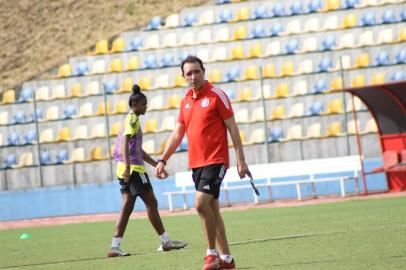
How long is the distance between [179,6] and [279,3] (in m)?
6.31

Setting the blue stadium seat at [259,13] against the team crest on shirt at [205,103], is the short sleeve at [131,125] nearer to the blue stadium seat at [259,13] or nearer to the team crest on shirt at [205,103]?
the team crest on shirt at [205,103]

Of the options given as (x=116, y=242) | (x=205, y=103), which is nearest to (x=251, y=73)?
(x=116, y=242)

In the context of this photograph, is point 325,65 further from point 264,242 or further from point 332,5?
point 264,242

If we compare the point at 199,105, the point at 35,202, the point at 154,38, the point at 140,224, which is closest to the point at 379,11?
the point at 154,38

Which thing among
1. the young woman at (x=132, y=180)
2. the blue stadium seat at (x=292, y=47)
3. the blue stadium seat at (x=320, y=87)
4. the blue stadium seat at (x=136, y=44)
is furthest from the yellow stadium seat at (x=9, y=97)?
the young woman at (x=132, y=180)

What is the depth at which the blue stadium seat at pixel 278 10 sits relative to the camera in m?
36.2

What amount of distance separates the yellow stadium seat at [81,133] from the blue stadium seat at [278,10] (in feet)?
26.1

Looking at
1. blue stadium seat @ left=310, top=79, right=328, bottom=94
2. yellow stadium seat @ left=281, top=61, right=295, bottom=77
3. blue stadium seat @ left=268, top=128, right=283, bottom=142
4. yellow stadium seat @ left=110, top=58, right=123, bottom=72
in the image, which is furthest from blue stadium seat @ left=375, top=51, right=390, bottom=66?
yellow stadium seat @ left=110, top=58, right=123, bottom=72

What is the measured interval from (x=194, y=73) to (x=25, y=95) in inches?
988

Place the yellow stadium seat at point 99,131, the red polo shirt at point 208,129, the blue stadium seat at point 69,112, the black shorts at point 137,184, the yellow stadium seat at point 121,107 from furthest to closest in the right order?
1. the blue stadium seat at point 69,112
2. the yellow stadium seat at point 121,107
3. the yellow stadium seat at point 99,131
4. the black shorts at point 137,184
5. the red polo shirt at point 208,129

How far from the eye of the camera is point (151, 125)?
105ft

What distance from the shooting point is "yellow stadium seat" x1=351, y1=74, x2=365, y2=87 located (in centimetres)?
3184

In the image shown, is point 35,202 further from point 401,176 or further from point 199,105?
point 199,105

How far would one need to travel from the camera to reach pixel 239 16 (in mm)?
36594
